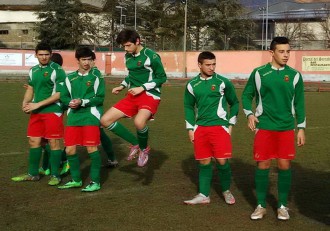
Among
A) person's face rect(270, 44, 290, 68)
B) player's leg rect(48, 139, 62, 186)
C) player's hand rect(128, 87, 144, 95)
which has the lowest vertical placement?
player's leg rect(48, 139, 62, 186)

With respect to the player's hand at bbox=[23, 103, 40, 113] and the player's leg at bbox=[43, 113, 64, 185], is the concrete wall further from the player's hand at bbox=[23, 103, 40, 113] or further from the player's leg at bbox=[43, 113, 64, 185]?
the player's hand at bbox=[23, 103, 40, 113]

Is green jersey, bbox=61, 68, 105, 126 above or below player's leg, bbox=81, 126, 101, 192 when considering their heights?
above

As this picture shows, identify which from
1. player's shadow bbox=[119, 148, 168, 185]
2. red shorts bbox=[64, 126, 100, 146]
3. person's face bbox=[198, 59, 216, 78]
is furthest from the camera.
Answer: player's shadow bbox=[119, 148, 168, 185]

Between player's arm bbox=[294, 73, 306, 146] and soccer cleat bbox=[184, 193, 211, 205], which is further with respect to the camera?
soccer cleat bbox=[184, 193, 211, 205]

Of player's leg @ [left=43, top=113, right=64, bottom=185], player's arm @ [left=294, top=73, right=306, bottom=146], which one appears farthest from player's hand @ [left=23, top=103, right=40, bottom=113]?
player's arm @ [left=294, top=73, right=306, bottom=146]

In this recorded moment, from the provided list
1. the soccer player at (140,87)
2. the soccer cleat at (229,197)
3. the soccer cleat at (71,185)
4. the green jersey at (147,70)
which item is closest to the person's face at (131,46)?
the soccer player at (140,87)

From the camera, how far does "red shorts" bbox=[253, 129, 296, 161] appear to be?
6.23 m

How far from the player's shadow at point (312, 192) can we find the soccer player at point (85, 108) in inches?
115

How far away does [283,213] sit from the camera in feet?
20.5

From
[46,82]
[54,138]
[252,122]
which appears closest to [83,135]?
[54,138]

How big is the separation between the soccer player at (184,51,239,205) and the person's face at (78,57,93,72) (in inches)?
61.0

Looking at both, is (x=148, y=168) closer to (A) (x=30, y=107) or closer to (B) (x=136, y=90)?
(B) (x=136, y=90)

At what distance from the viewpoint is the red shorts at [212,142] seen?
6.76 m

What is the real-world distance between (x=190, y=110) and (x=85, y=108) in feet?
5.27
